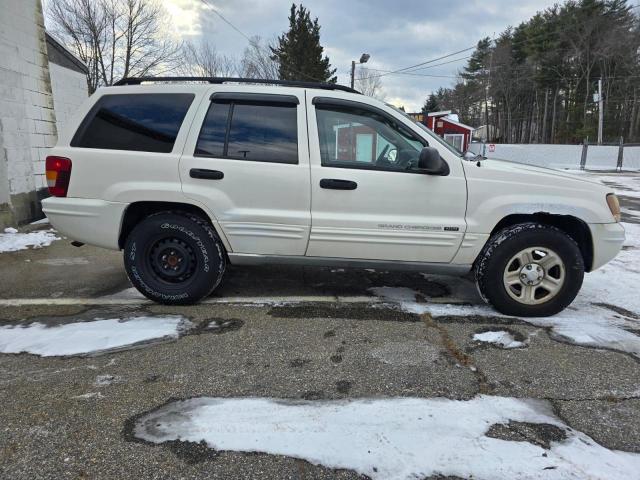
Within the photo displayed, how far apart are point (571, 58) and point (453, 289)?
52258 mm

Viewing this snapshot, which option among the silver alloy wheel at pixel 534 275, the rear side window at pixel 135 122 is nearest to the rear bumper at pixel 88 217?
the rear side window at pixel 135 122

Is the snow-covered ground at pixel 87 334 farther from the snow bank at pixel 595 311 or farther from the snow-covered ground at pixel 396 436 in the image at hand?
the snow bank at pixel 595 311

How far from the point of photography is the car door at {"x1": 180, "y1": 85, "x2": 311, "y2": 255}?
351cm

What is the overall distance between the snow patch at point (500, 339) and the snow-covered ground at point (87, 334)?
7.69ft

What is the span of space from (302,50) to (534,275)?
2946 cm

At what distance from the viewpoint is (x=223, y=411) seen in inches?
92.7

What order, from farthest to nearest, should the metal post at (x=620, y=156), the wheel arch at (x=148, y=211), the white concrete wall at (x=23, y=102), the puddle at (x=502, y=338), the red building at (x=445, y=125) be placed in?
the red building at (x=445, y=125), the metal post at (x=620, y=156), the white concrete wall at (x=23, y=102), the wheel arch at (x=148, y=211), the puddle at (x=502, y=338)

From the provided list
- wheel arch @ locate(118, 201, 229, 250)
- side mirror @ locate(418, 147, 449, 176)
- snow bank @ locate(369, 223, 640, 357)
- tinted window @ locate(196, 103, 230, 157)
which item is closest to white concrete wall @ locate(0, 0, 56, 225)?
wheel arch @ locate(118, 201, 229, 250)

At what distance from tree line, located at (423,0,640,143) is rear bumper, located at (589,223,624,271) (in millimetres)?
45990

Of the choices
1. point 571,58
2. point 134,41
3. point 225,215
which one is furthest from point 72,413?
point 571,58

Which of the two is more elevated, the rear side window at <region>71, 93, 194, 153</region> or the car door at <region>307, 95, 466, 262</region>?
the rear side window at <region>71, 93, 194, 153</region>

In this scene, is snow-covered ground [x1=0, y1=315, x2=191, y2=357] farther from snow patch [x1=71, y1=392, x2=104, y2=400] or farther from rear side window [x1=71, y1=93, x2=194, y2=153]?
rear side window [x1=71, y1=93, x2=194, y2=153]

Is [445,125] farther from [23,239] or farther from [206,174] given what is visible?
[206,174]

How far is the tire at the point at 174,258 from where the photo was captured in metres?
3.64
